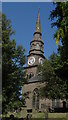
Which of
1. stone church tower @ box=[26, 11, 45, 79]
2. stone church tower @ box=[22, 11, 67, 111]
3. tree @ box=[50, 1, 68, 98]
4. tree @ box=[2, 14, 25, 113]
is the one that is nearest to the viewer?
tree @ box=[50, 1, 68, 98]

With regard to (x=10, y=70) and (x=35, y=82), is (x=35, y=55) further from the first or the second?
(x=10, y=70)

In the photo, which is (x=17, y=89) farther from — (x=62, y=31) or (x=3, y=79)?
(x=62, y=31)

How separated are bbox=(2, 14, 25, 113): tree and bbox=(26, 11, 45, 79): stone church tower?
39956 millimetres

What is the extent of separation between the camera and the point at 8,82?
2277 centimetres

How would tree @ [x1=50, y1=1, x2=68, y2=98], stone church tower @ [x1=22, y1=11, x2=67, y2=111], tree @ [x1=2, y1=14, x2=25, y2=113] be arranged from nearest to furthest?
tree @ [x1=50, y1=1, x2=68, y2=98], tree @ [x1=2, y1=14, x2=25, y2=113], stone church tower @ [x1=22, y1=11, x2=67, y2=111]

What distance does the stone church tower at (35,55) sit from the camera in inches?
2632

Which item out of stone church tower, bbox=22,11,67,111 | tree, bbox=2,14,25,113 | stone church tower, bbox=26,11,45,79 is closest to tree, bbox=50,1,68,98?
tree, bbox=2,14,25,113

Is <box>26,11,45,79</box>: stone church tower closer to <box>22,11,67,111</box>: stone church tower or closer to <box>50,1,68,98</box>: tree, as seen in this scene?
<box>22,11,67,111</box>: stone church tower

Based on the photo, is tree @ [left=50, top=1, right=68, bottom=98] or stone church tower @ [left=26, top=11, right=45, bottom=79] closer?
tree @ [left=50, top=1, right=68, bottom=98]

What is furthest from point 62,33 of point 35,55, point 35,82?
point 35,55

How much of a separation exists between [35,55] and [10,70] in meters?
45.7

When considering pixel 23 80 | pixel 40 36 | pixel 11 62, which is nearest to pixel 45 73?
pixel 23 80

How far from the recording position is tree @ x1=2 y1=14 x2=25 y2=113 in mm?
22062

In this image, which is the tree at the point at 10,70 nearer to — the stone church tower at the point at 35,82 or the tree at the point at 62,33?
the tree at the point at 62,33
